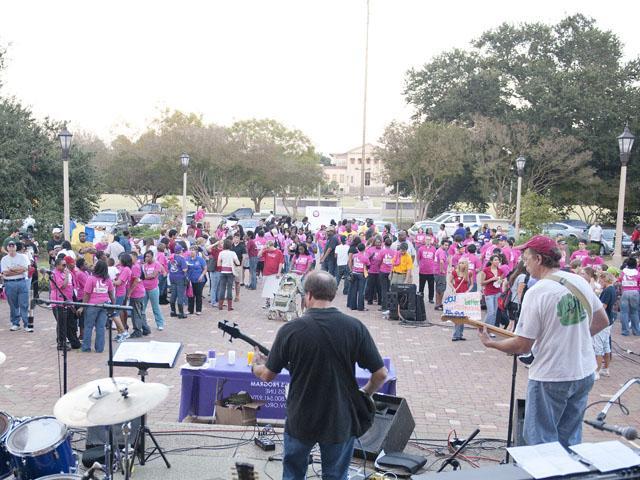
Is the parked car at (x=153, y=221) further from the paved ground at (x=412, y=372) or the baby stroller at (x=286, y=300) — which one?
the baby stroller at (x=286, y=300)

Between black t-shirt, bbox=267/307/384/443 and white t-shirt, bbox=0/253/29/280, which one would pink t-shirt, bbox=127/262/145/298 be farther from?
black t-shirt, bbox=267/307/384/443

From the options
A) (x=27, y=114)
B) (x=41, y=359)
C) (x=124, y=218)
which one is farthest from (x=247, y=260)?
(x=124, y=218)

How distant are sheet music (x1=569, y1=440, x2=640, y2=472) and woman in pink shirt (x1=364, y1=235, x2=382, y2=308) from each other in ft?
39.1

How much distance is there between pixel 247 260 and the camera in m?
19.5

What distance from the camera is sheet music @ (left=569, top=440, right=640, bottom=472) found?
331cm

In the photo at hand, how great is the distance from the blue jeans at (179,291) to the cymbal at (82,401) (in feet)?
30.8

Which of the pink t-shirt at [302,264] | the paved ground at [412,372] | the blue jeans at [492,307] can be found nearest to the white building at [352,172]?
the pink t-shirt at [302,264]

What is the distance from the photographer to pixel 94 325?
11164 mm

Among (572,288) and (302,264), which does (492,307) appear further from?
(572,288)

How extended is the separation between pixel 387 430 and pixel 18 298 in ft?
30.1

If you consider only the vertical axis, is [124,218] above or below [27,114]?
below

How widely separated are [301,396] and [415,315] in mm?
10660

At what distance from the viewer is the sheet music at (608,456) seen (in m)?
3.31

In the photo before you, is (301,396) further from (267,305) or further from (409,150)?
(409,150)
